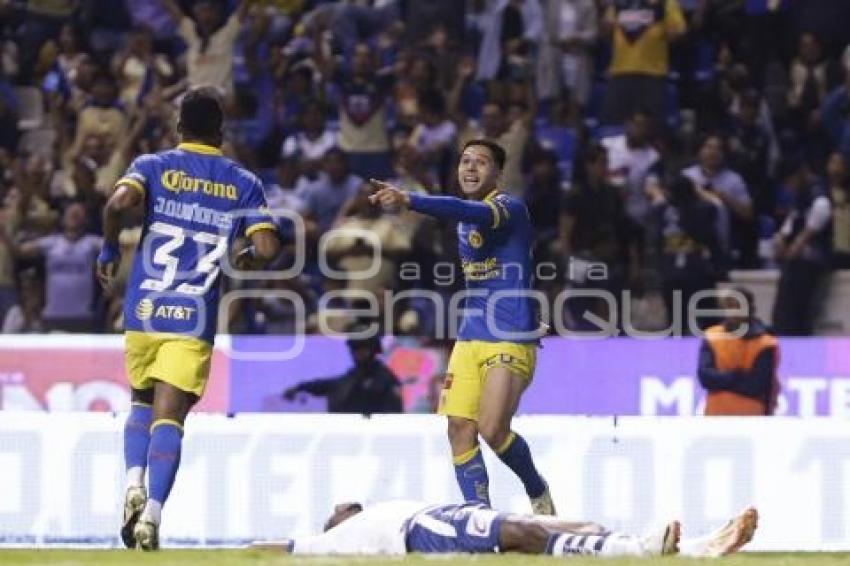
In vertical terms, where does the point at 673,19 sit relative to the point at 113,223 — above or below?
above

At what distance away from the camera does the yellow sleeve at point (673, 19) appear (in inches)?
829

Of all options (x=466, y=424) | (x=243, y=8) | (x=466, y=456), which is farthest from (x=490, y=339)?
(x=243, y=8)

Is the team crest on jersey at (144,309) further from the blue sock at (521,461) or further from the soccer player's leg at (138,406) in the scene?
the blue sock at (521,461)

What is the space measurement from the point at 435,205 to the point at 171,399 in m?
1.61

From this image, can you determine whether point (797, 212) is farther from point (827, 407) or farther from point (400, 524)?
point (400, 524)

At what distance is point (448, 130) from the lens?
814 inches

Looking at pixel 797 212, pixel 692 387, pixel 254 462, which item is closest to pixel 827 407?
pixel 692 387

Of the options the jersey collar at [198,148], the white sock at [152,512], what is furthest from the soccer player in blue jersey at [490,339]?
the white sock at [152,512]

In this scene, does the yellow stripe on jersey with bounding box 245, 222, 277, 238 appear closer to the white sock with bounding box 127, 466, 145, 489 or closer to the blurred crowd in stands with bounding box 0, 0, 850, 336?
the white sock with bounding box 127, 466, 145, 489

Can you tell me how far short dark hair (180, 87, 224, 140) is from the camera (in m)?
11.5

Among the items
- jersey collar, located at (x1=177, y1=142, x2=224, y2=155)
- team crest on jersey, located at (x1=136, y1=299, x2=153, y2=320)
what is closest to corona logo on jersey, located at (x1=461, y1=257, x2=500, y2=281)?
jersey collar, located at (x1=177, y1=142, x2=224, y2=155)

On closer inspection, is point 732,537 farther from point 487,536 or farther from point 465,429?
point 465,429

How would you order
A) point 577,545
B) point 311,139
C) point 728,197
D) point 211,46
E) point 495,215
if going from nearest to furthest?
1. point 577,545
2. point 495,215
3. point 728,197
4. point 311,139
5. point 211,46

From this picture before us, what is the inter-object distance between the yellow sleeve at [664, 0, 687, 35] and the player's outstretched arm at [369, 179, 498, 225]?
9529mm
